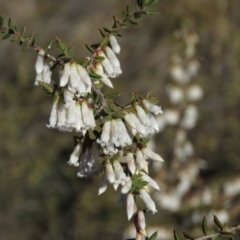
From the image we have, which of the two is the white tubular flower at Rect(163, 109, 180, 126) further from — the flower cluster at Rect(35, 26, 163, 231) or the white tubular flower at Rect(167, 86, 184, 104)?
the flower cluster at Rect(35, 26, 163, 231)

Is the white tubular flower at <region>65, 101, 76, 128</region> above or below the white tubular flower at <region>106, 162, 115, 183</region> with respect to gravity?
above

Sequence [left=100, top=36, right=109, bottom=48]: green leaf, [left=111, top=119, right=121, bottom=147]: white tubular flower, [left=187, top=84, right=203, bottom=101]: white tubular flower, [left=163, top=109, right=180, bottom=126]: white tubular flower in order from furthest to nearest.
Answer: [left=163, top=109, right=180, bottom=126]: white tubular flower → [left=187, top=84, right=203, bottom=101]: white tubular flower → [left=100, top=36, right=109, bottom=48]: green leaf → [left=111, top=119, right=121, bottom=147]: white tubular flower

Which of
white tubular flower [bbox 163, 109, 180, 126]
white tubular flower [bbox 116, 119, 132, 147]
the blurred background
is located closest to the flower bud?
white tubular flower [bbox 116, 119, 132, 147]

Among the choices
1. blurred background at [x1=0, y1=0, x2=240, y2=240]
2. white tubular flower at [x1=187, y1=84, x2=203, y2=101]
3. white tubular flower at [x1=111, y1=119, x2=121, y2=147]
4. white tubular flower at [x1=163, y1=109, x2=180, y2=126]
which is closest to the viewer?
white tubular flower at [x1=111, y1=119, x2=121, y2=147]

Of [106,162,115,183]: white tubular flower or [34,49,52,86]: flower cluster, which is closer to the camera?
[106,162,115,183]: white tubular flower

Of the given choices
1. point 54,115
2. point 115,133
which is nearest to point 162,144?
point 54,115

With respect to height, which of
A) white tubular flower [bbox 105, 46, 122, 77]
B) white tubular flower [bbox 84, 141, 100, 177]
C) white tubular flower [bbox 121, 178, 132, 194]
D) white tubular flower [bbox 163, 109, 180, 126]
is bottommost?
white tubular flower [bbox 121, 178, 132, 194]

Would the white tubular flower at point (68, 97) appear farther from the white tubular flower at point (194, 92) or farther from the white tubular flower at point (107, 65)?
the white tubular flower at point (194, 92)

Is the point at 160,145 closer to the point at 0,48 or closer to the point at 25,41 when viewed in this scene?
the point at 0,48
